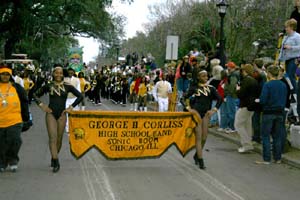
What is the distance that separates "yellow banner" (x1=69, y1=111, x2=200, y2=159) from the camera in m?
10.9

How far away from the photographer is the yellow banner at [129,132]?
10.9 metres

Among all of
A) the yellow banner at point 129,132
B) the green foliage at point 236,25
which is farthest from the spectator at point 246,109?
the green foliage at point 236,25

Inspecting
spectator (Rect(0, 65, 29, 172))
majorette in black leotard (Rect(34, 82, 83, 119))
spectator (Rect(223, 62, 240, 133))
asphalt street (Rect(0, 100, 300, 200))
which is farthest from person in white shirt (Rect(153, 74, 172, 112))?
spectator (Rect(0, 65, 29, 172))

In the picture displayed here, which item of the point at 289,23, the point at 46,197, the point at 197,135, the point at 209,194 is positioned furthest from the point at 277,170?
the point at 46,197

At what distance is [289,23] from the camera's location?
44.2 feet

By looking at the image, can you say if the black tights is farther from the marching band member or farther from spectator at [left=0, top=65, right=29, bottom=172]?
the marching band member

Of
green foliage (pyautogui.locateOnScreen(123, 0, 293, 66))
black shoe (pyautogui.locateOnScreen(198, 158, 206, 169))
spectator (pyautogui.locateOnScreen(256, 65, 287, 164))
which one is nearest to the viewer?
black shoe (pyautogui.locateOnScreen(198, 158, 206, 169))

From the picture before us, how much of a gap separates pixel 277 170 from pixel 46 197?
4.97 m

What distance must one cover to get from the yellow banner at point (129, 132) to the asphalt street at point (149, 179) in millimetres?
317

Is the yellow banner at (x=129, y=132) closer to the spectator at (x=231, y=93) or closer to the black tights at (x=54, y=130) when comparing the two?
the black tights at (x=54, y=130)

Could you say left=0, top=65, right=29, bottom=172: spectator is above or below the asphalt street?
above

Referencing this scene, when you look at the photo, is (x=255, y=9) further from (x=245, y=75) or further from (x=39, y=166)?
(x=39, y=166)

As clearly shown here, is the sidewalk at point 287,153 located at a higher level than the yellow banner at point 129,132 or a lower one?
lower

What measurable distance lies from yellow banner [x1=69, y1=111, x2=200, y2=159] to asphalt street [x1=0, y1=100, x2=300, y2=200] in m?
0.32
